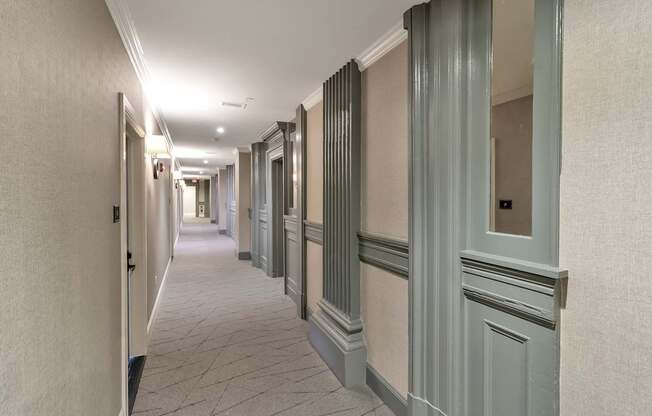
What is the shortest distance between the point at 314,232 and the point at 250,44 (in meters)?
2.11

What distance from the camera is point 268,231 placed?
20.3 feet

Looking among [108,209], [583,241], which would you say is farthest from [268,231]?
[583,241]

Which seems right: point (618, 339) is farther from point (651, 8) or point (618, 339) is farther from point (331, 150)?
point (331, 150)

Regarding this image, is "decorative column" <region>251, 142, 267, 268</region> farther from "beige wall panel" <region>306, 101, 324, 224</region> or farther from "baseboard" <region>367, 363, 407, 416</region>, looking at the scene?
"baseboard" <region>367, 363, 407, 416</region>

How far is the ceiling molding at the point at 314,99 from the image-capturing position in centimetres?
348

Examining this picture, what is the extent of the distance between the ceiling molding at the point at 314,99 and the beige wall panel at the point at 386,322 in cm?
185

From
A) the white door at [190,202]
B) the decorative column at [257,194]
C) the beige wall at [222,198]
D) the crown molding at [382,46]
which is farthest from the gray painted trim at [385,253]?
the white door at [190,202]

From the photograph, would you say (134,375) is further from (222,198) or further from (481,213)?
(222,198)

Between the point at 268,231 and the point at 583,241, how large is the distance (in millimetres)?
5368

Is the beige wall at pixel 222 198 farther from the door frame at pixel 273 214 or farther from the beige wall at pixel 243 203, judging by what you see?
the door frame at pixel 273 214

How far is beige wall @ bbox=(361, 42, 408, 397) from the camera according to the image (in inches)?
88.9

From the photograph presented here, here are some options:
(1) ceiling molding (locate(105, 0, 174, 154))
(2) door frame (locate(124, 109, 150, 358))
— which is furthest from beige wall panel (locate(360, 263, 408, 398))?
(1) ceiling molding (locate(105, 0, 174, 154))

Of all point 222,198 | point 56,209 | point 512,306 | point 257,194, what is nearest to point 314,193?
point 512,306

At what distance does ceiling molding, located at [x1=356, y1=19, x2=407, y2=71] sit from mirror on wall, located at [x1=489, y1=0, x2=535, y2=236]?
67cm
